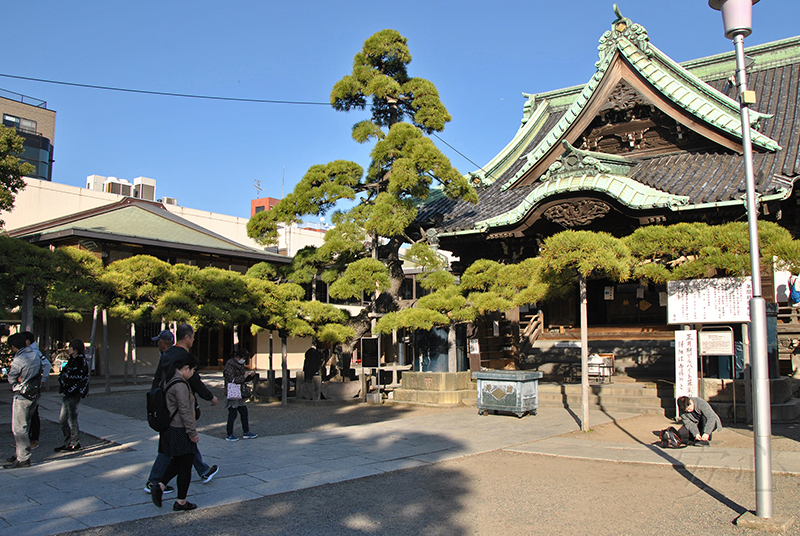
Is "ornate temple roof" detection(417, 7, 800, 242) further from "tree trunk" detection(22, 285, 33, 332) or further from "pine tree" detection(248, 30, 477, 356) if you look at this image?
"tree trunk" detection(22, 285, 33, 332)

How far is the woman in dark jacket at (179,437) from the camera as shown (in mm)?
5730

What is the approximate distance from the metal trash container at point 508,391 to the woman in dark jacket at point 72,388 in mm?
7383

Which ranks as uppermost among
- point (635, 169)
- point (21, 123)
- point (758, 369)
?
point (21, 123)

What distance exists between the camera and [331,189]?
1416cm

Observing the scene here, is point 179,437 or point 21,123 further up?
point 21,123

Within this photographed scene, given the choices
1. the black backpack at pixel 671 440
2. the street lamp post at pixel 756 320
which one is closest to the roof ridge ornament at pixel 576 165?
the black backpack at pixel 671 440

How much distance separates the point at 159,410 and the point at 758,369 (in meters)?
5.59

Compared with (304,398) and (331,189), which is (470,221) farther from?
(304,398)

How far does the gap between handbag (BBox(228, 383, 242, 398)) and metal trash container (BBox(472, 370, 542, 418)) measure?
5.08m

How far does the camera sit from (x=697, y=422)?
905 cm

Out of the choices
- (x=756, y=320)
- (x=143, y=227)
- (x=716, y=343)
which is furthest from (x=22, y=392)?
(x=143, y=227)

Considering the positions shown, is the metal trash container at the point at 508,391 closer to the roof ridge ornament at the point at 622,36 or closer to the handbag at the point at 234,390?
the handbag at the point at 234,390

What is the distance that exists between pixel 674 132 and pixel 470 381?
26.9 ft

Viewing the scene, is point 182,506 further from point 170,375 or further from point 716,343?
point 716,343
